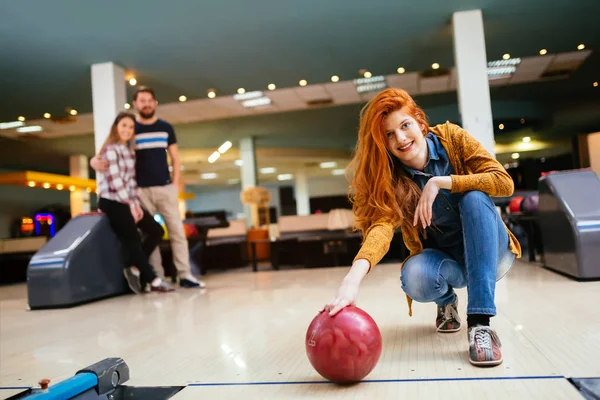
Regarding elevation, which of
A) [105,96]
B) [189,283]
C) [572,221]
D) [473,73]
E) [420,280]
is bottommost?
[189,283]

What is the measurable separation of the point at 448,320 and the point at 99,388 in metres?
1.35

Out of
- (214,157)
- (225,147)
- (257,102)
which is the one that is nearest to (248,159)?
(225,147)

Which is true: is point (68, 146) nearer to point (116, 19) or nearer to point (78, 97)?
point (78, 97)

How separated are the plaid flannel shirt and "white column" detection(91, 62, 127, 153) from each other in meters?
2.94

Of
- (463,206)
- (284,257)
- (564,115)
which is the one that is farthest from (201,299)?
(564,115)

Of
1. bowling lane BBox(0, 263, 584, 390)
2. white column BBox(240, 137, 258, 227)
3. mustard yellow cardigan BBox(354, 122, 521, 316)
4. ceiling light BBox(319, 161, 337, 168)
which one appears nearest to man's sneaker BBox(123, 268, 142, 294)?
bowling lane BBox(0, 263, 584, 390)

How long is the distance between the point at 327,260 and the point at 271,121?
18.4 ft

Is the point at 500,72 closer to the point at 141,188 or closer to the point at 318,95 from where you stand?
the point at 318,95

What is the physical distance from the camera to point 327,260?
7.23 metres

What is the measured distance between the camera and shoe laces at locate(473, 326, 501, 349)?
5.06 ft

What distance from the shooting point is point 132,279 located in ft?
14.5

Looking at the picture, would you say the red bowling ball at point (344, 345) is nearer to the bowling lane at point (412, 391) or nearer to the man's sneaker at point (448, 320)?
the bowling lane at point (412, 391)

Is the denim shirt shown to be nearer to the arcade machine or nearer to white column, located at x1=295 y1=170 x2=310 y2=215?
the arcade machine

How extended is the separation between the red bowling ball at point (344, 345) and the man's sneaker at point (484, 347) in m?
0.34
